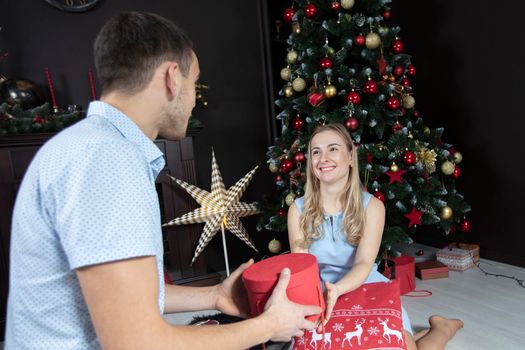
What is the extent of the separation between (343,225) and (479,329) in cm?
91

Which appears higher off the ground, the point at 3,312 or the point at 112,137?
the point at 112,137

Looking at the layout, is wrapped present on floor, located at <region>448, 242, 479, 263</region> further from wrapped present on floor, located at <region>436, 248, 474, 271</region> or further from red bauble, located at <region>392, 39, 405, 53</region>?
red bauble, located at <region>392, 39, 405, 53</region>

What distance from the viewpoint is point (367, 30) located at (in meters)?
2.60

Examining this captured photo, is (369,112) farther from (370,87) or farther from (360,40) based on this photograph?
(360,40)

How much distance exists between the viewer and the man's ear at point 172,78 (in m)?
0.83

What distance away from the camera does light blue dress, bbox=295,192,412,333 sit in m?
1.84

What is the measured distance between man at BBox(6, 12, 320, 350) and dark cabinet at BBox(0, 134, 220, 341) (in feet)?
5.92

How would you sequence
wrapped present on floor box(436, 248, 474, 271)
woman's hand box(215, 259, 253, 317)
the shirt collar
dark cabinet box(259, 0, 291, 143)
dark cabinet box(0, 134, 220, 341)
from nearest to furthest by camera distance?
1. the shirt collar
2. woman's hand box(215, 259, 253, 317)
3. dark cabinet box(0, 134, 220, 341)
4. wrapped present on floor box(436, 248, 474, 271)
5. dark cabinet box(259, 0, 291, 143)

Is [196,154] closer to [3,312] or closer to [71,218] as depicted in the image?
[3,312]

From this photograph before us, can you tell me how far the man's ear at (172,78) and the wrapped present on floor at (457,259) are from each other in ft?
8.56

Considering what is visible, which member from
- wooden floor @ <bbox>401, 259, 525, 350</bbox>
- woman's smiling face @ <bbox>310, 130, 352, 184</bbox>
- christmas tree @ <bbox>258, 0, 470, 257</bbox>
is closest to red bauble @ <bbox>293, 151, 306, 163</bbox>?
christmas tree @ <bbox>258, 0, 470, 257</bbox>

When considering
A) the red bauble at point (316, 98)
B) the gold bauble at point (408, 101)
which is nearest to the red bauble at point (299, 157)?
the red bauble at point (316, 98)

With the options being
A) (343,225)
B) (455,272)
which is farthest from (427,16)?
(343,225)

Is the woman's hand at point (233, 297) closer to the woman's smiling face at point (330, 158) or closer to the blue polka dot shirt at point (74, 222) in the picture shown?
the blue polka dot shirt at point (74, 222)
